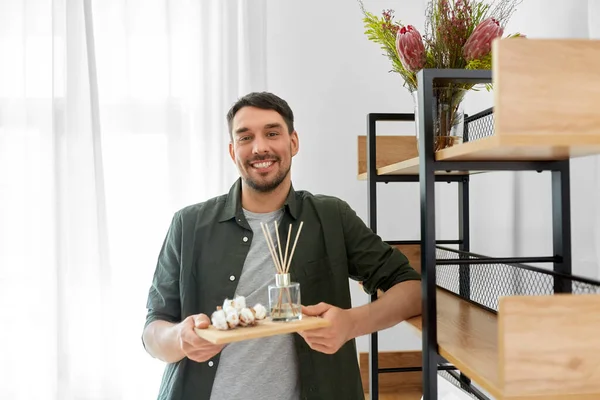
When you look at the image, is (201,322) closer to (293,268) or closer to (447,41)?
(293,268)

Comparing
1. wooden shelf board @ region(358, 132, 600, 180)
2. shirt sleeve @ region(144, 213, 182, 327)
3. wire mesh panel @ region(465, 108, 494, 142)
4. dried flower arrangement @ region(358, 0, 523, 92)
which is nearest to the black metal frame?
wooden shelf board @ region(358, 132, 600, 180)

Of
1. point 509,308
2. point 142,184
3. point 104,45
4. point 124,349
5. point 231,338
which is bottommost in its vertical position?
point 124,349

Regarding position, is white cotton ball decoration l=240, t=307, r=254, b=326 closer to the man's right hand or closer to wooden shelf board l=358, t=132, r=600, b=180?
the man's right hand

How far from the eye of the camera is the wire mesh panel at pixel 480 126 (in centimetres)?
147

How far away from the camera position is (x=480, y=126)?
62.1 inches

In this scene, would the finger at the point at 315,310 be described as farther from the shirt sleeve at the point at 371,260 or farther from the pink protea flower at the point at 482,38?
the pink protea flower at the point at 482,38

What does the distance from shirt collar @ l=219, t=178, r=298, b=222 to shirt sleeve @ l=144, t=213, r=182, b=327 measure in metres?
0.14

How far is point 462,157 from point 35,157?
2161 millimetres

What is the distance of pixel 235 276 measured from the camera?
1.58 metres

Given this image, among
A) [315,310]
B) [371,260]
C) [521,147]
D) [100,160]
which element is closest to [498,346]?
[521,147]

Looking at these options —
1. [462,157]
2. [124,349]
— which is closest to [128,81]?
[124,349]

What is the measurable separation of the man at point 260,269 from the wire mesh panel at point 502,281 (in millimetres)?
203

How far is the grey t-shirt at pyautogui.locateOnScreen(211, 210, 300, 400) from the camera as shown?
151cm

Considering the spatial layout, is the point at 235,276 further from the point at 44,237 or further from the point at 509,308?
the point at 44,237
